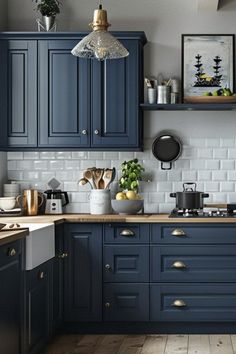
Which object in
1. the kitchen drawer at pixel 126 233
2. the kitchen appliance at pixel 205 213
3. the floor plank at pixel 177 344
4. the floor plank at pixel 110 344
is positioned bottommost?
the floor plank at pixel 110 344

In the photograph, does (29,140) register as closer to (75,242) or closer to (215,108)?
(75,242)

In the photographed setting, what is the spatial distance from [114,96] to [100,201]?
0.87m

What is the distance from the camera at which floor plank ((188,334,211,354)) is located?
5.24 m

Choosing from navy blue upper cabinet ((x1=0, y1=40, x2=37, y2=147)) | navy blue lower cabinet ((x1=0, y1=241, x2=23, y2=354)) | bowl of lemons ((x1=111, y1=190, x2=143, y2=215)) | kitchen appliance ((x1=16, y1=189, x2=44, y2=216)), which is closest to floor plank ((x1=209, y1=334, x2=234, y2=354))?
bowl of lemons ((x1=111, y1=190, x2=143, y2=215))

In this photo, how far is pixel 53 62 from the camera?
6.18m

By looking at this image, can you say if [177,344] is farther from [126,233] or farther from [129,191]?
[129,191]

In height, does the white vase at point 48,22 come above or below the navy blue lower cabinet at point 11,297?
above

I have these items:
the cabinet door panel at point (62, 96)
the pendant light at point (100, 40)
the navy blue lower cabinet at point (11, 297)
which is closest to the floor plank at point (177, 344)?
the navy blue lower cabinet at point (11, 297)

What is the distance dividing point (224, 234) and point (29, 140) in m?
1.78

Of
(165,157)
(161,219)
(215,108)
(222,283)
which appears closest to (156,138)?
(165,157)

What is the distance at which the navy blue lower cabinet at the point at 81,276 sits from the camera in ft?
19.0

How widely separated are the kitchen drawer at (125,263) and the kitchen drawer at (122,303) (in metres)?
0.06

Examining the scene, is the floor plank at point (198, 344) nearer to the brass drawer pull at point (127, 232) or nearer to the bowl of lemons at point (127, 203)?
the brass drawer pull at point (127, 232)

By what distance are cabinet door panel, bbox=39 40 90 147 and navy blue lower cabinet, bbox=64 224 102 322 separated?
826 mm
